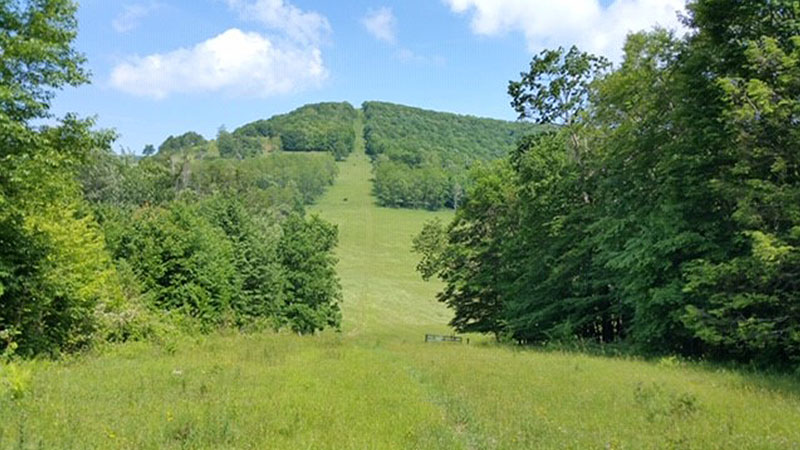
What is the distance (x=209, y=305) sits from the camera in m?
34.2

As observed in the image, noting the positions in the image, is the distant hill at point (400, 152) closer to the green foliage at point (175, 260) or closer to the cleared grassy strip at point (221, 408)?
the green foliage at point (175, 260)

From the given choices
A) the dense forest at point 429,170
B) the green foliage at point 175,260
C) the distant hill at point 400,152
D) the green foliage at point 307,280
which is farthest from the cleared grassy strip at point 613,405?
the distant hill at point 400,152

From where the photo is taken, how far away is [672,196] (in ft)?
61.6

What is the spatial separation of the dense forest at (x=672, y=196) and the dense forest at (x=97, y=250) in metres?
18.2

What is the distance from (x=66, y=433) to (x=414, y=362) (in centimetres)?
1108

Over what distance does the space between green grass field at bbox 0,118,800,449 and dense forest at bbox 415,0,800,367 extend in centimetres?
258

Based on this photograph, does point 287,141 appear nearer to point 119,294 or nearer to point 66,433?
point 119,294

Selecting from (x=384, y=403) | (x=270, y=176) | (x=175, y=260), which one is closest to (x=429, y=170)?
(x=270, y=176)

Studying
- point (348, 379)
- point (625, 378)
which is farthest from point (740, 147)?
point (348, 379)

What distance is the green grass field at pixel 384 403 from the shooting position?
745 cm

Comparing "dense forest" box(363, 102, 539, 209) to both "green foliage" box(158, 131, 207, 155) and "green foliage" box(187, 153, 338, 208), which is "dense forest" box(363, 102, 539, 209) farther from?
"green foliage" box(158, 131, 207, 155)

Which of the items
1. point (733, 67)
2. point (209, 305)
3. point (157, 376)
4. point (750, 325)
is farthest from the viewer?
point (209, 305)

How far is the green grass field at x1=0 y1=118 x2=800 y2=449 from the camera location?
745 centimetres

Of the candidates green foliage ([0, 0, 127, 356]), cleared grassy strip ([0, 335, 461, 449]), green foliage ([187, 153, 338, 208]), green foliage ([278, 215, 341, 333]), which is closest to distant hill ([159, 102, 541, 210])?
green foliage ([187, 153, 338, 208])
